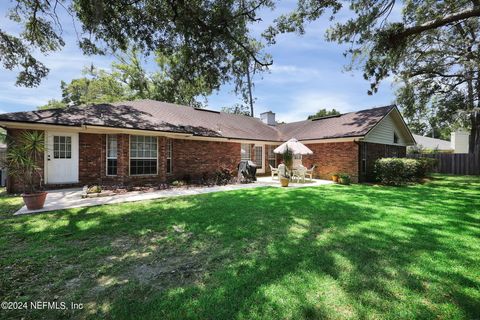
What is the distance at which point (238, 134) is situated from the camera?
653 inches

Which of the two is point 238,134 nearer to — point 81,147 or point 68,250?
point 81,147

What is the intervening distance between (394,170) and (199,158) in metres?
11.6

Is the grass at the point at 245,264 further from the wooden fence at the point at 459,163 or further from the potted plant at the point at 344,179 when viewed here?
the wooden fence at the point at 459,163

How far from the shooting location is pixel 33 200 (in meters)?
6.83

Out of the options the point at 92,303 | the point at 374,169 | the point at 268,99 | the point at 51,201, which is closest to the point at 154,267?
the point at 92,303

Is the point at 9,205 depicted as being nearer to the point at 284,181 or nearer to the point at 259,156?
the point at 284,181

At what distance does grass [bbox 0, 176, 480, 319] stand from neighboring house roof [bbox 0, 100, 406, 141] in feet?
19.0

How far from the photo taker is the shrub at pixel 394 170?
13.4 meters

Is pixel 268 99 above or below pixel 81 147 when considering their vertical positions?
above

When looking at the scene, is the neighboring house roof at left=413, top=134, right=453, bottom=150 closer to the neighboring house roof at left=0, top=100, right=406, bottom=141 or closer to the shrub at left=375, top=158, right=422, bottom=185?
the neighboring house roof at left=0, top=100, right=406, bottom=141

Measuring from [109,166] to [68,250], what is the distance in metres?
8.19

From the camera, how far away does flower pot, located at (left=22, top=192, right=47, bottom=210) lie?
6773 mm

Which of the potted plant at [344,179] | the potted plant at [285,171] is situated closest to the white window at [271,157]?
the potted plant at [285,171]

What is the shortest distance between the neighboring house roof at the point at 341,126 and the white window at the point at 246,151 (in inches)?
Result: 154
